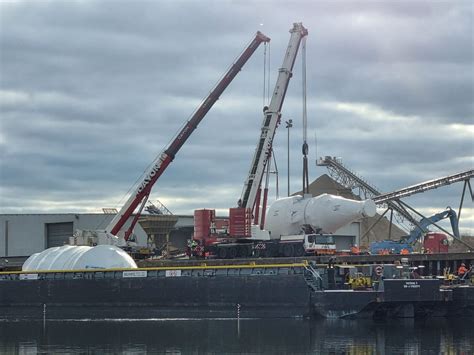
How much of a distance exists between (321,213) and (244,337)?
27.3m

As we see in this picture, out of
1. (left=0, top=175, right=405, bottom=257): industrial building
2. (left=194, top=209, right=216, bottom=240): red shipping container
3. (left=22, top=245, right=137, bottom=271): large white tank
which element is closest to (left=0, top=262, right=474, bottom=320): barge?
(left=22, top=245, right=137, bottom=271): large white tank

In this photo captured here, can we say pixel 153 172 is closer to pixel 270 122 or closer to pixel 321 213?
pixel 270 122

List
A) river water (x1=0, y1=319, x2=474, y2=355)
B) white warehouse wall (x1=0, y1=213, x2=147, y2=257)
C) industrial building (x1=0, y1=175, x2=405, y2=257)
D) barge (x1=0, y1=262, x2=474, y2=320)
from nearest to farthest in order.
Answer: river water (x1=0, y1=319, x2=474, y2=355), barge (x1=0, y1=262, x2=474, y2=320), industrial building (x1=0, y1=175, x2=405, y2=257), white warehouse wall (x1=0, y1=213, x2=147, y2=257)

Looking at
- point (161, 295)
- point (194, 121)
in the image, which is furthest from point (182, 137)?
point (161, 295)

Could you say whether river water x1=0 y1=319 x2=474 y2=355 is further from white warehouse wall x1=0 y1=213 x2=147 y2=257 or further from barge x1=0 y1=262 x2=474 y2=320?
white warehouse wall x1=0 y1=213 x2=147 y2=257

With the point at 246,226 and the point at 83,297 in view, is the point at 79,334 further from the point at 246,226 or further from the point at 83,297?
→ the point at 246,226

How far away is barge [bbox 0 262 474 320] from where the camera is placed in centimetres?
5666

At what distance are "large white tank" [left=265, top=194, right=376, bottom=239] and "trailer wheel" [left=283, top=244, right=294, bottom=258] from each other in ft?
8.41

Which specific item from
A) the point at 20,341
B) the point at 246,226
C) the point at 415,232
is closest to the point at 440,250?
the point at 415,232

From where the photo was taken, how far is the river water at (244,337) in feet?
143

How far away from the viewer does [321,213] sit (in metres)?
74.8

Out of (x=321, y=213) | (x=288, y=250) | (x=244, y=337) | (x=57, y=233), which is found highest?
(x=321, y=213)

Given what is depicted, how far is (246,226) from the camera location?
7562cm

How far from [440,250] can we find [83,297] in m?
28.3
